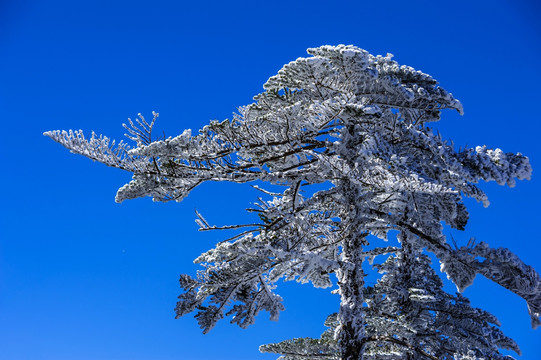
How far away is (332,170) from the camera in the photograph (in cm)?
797

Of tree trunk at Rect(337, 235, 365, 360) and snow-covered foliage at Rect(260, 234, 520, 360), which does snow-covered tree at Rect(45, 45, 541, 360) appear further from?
snow-covered foliage at Rect(260, 234, 520, 360)

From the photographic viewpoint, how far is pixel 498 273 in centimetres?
760

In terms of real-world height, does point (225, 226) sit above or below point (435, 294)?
below

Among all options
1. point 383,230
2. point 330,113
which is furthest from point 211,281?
point 383,230

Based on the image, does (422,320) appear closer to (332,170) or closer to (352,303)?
(352,303)

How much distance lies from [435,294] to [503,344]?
252 cm

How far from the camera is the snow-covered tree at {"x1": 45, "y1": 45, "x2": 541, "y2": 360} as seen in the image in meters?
7.30

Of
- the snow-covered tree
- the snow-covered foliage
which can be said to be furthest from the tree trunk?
the snow-covered foliage

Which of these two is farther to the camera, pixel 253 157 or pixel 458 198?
pixel 458 198

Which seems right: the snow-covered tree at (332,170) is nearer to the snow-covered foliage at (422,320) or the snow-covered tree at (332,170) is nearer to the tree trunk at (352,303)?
the tree trunk at (352,303)

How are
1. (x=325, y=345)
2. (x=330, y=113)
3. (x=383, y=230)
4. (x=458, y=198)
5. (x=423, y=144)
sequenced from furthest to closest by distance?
(x=383, y=230), (x=325, y=345), (x=458, y=198), (x=423, y=144), (x=330, y=113)

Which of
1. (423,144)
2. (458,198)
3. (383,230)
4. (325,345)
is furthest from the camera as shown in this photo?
(383,230)

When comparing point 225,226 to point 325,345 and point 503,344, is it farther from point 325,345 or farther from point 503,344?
point 503,344

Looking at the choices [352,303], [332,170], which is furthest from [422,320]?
[332,170]
